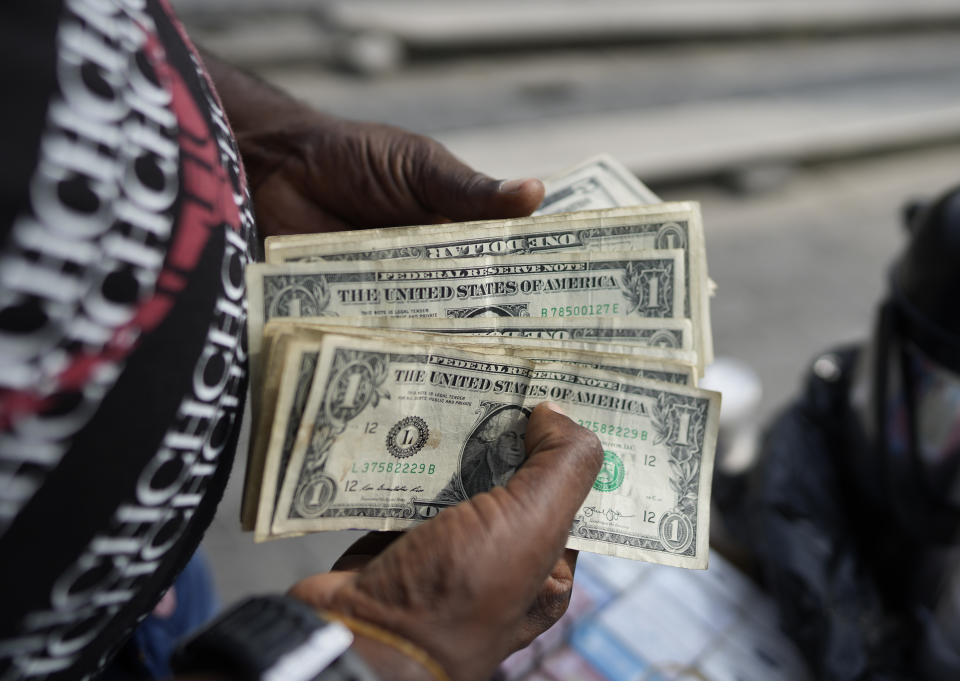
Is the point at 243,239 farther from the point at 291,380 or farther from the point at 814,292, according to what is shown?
the point at 814,292

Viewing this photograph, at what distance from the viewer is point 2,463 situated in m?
0.55

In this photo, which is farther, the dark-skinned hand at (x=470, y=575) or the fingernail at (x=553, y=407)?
the fingernail at (x=553, y=407)

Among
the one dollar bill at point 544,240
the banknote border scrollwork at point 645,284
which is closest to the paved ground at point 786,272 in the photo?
the one dollar bill at point 544,240

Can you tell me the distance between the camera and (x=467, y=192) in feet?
4.10

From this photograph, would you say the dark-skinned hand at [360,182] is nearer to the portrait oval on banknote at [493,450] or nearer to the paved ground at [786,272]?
the portrait oval on banknote at [493,450]

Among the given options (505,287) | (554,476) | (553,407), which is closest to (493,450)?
(553,407)

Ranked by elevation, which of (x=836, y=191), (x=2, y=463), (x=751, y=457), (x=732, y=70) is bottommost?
(x=751, y=457)

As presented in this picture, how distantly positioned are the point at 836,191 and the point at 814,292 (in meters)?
1.58

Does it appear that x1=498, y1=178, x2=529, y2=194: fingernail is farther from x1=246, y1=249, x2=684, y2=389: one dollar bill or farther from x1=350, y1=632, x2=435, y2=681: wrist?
x1=350, y1=632, x2=435, y2=681: wrist

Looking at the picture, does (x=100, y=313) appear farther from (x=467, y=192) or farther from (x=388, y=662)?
(x=467, y=192)

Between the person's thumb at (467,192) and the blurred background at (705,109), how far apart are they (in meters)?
2.48

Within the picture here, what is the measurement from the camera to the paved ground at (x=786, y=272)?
239 cm

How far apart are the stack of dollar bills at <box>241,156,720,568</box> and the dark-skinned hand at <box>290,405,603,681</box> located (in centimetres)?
22

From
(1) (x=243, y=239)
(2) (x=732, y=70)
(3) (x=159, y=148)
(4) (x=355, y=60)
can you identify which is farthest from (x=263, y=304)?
(2) (x=732, y=70)
